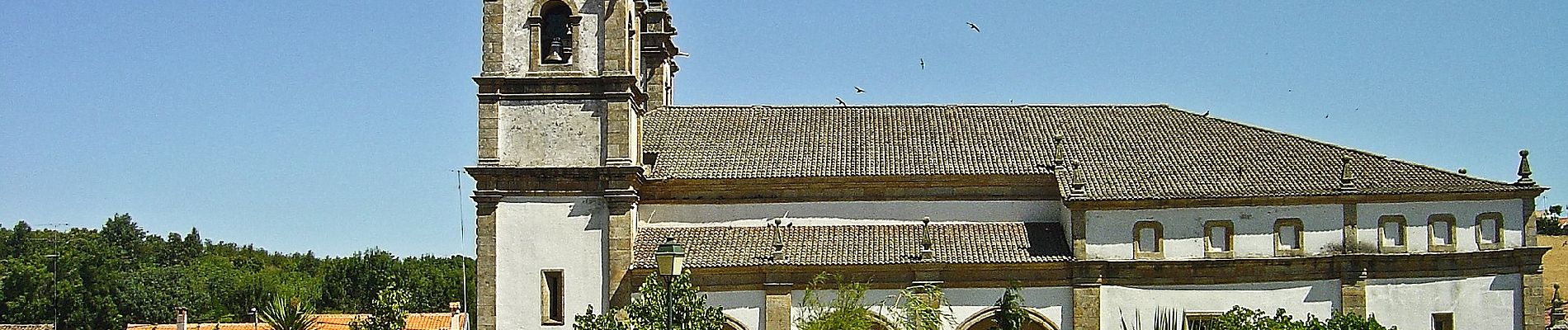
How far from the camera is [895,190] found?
28578 mm

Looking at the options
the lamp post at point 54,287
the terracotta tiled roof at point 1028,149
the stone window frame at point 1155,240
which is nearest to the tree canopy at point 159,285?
the lamp post at point 54,287

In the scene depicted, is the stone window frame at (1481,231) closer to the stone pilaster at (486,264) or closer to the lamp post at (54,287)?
the stone pilaster at (486,264)

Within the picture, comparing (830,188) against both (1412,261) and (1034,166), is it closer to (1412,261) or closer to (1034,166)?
(1034,166)

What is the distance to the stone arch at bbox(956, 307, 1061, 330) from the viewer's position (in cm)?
2719

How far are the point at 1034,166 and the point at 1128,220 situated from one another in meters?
2.12

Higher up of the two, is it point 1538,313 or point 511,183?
point 511,183

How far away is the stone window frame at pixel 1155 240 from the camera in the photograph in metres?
27.4

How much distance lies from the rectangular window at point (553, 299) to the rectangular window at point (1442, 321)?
1570 centimetres

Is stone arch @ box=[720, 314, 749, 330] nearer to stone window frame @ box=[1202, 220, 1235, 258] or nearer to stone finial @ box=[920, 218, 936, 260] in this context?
stone finial @ box=[920, 218, 936, 260]

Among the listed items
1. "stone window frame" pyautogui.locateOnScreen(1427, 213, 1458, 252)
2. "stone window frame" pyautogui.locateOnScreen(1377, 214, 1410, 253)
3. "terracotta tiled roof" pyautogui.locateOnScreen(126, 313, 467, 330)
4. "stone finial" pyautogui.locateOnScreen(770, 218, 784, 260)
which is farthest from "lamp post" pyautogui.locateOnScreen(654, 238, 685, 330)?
"terracotta tiled roof" pyautogui.locateOnScreen(126, 313, 467, 330)

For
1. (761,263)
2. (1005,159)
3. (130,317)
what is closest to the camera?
(761,263)

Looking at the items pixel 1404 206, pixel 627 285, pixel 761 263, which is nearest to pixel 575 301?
pixel 627 285

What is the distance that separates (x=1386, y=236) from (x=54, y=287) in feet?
202

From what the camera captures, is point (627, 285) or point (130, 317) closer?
point (627, 285)
